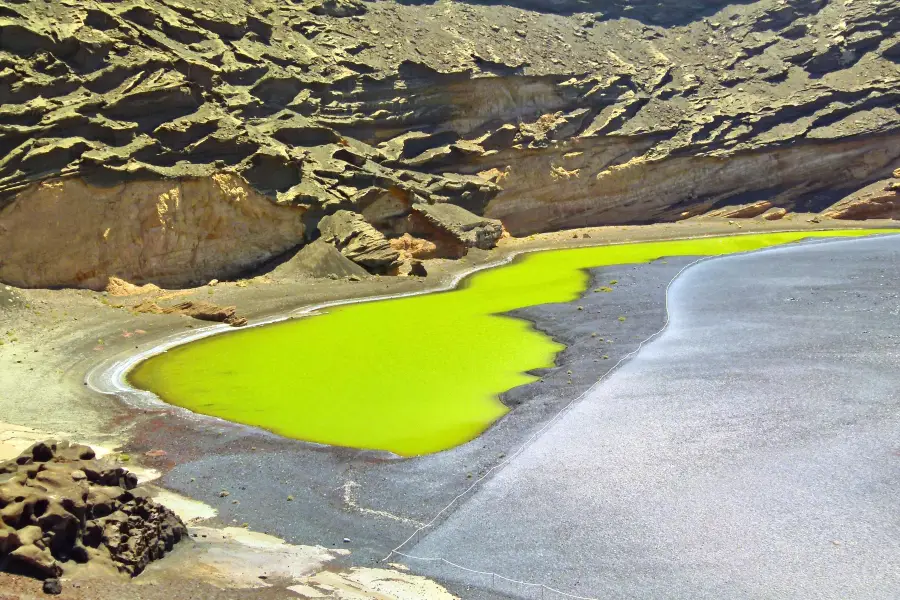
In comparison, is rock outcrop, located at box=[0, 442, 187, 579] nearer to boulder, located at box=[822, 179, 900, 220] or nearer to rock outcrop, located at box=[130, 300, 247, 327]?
rock outcrop, located at box=[130, 300, 247, 327]

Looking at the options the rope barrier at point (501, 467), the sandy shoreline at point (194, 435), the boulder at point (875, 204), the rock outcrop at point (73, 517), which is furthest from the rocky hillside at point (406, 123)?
the rock outcrop at point (73, 517)

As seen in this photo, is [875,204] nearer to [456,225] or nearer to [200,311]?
[456,225]

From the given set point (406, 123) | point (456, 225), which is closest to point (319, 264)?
point (456, 225)

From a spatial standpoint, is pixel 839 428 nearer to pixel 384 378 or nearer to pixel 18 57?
pixel 384 378

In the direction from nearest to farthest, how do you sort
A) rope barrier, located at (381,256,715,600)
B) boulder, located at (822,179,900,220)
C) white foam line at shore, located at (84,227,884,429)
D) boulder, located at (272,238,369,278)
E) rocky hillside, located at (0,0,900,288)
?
rope barrier, located at (381,256,715,600) < white foam line at shore, located at (84,227,884,429) < rocky hillside, located at (0,0,900,288) < boulder, located at (272,238,369,278) < boulder, located at (822,179,900,220)

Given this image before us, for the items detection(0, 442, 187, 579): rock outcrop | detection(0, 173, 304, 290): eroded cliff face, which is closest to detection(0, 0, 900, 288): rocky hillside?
detection(0, 173, 304, 290): eroded cliff face

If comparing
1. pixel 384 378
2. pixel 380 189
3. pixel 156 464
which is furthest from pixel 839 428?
pixel 380 189
